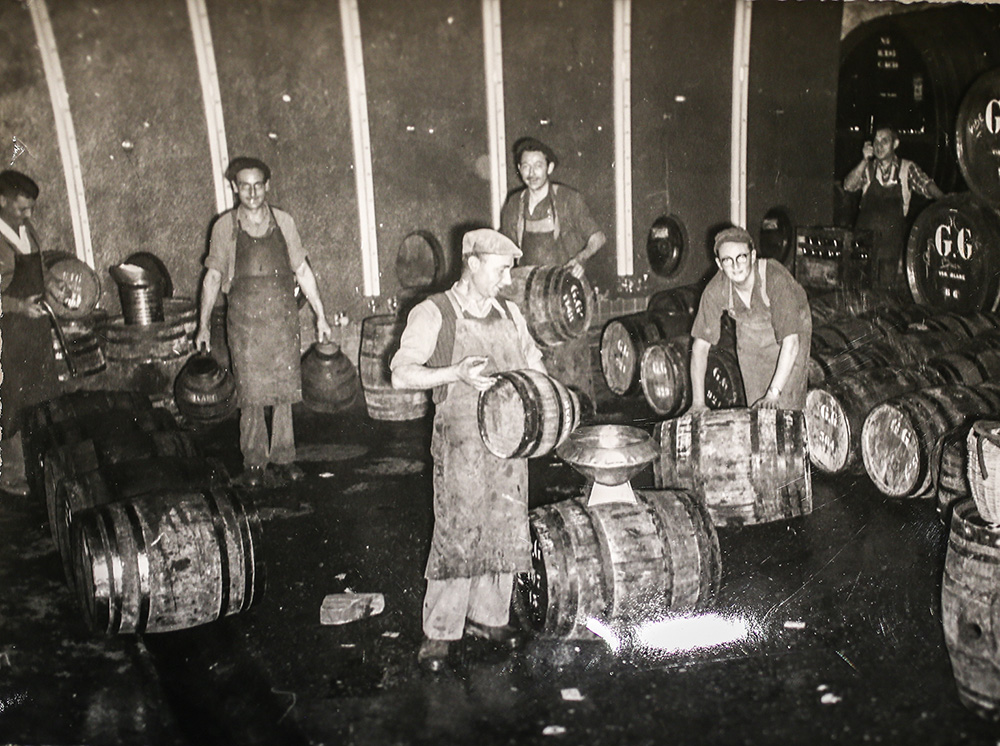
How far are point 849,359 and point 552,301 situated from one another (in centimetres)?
220

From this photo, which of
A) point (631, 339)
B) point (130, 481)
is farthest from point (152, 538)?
point (631, 339)

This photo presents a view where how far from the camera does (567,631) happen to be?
362 centimetres

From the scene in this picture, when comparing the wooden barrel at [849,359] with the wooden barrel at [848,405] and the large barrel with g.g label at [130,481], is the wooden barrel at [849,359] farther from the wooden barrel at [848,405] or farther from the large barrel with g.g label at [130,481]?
the large barrel with g.g label at [130,481]

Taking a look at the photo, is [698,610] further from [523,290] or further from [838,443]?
[523,290]

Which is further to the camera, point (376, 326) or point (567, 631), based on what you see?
point (376, 326)

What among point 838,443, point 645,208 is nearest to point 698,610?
point 838,443

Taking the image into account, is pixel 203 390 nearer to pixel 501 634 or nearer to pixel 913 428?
pixel 501 634

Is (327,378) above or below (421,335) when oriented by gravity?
below

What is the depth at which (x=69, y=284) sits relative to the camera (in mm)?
6223

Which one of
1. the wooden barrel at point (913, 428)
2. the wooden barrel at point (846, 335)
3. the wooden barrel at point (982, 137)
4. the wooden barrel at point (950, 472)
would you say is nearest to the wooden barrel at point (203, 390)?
the wooden barrel at point (846, 335)

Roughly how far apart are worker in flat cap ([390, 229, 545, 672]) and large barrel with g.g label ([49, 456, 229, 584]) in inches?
48.2

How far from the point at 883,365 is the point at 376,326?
3.96 metres

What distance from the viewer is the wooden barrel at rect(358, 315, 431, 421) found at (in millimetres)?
7148

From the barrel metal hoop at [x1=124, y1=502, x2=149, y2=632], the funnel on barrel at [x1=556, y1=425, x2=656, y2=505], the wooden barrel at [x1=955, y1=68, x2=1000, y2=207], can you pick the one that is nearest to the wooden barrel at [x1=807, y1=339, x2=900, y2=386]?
the wooden barrel at [x1=955, y1=68, x2=1000, y2=207]
